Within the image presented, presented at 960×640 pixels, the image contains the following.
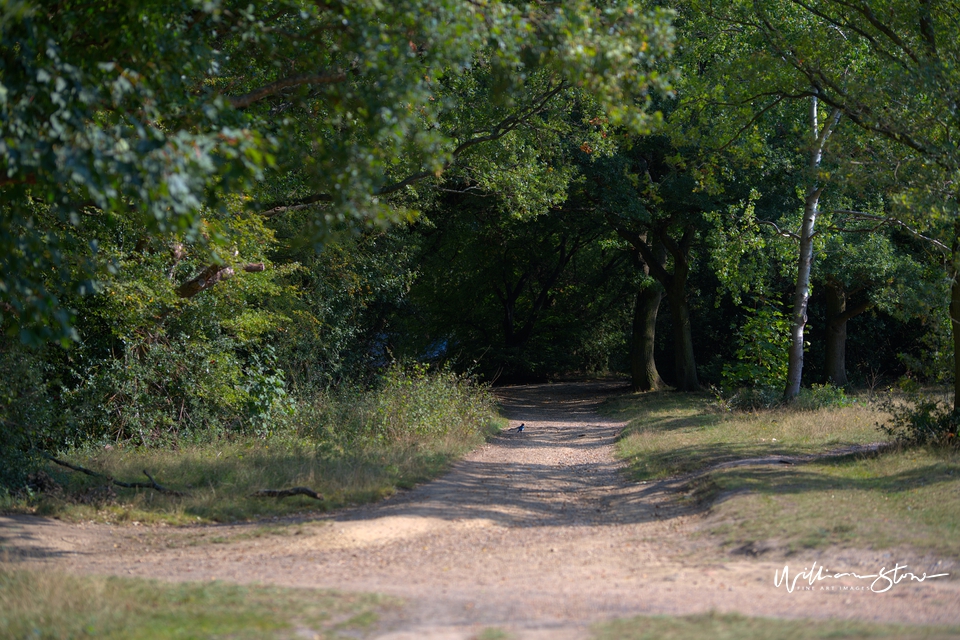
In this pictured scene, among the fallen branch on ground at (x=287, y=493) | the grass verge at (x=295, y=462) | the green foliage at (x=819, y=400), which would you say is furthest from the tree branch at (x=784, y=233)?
the fallen branch on ground at (x=287, y=493)

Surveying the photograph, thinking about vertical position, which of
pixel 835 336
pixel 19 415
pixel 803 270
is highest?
pixel 803 270

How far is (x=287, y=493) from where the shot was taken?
9703 mm

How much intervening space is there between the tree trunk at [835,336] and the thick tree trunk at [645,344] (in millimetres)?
5222

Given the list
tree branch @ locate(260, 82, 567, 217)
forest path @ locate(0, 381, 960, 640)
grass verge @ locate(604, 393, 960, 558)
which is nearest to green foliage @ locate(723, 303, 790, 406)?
grass verge @ locate(604, 393, 960, 558)

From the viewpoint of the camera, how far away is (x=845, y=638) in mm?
4520

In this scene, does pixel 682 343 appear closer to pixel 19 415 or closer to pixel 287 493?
pixel 287 493

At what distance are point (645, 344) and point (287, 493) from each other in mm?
18497

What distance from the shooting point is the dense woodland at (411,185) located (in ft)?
21.0

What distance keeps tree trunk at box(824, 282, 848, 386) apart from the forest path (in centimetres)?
1562

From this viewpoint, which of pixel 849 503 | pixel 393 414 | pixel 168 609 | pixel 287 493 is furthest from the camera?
pixel 393 414

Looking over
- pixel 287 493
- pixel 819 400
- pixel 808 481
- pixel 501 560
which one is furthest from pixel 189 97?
pixel 819 400

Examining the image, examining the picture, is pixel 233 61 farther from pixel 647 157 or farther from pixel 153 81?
pixel 647 157

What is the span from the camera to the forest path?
17.8 feet

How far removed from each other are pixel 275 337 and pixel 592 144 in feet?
26.9
